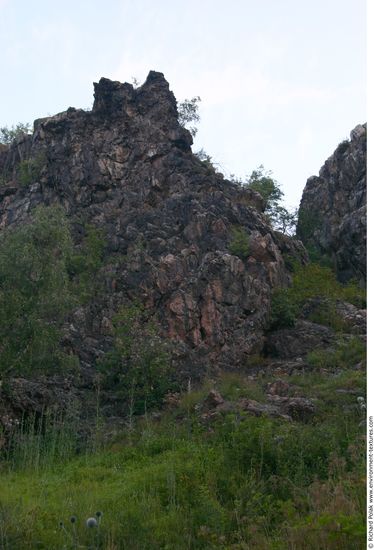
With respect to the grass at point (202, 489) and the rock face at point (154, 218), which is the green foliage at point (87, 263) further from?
the grass at point (202, 489)

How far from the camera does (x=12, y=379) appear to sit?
17.6 m

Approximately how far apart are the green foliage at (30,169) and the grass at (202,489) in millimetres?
23272

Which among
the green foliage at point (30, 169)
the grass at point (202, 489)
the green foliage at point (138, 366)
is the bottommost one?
the grass at point (202, 489)

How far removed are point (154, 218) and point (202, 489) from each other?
2091 cm

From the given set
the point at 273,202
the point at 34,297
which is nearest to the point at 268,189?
the point at 273,202

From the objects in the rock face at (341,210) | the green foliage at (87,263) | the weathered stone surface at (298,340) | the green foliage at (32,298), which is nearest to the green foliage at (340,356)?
the weathered stone surface at (298,340)

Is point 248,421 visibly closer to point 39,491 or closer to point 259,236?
point 39,491

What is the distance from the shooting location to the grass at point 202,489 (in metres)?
7.55

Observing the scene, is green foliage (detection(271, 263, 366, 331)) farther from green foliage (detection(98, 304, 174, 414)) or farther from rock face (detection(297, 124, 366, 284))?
green foliage (detection(98, 304, 174, 414))

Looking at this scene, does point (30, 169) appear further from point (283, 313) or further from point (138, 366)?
point (138, 366)

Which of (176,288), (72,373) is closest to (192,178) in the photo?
(176,288)

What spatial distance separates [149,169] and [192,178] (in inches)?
85.6

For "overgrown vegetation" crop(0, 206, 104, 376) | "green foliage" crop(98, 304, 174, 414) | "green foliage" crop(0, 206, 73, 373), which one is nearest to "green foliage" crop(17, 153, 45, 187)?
"green foliage" crop(98, 304, 174, 414)

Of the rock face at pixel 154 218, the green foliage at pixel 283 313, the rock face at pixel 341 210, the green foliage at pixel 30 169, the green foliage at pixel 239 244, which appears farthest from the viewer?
the green foliage at pixel 30 169
